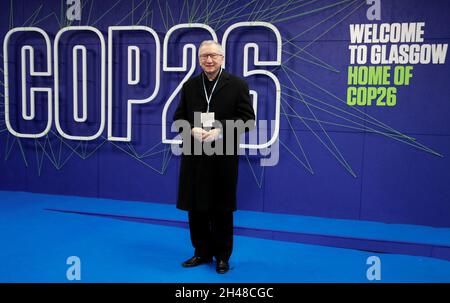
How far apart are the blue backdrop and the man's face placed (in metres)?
1.37

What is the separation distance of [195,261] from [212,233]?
0.76ft

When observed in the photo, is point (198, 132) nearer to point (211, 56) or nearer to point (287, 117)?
point (211, 56)

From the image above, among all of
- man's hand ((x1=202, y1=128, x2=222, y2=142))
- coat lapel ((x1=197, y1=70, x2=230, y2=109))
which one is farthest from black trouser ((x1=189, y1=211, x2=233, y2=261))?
coat lapel ((x1=197, y1=70, x2=230, y2=109))

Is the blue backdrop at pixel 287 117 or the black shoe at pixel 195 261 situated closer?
the black shoe at pixel 195 261

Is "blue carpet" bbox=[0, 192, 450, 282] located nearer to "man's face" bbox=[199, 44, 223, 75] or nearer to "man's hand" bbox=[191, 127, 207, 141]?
"man's hand" bbox=[191, 127, 207, 141]

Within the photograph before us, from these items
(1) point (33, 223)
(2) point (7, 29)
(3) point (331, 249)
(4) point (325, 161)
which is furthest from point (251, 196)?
(2) point (7, 29)

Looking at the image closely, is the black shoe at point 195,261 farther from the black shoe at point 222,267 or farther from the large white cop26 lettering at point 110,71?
the large white cop26 lettering at point 110,71

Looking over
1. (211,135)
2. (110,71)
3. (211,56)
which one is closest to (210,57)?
(211,56)

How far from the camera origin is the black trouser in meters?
2.80

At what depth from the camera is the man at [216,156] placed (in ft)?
8.98

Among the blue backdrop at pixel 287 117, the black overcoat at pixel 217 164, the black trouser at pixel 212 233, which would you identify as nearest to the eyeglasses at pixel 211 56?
the black overcoat at pixel 217 164

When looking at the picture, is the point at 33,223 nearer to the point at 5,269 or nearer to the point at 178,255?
the point at 5,269

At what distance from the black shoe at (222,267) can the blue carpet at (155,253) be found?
4 cm

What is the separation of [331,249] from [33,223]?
2.65 meters
